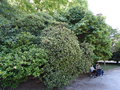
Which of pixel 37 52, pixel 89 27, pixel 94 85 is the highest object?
pixel 89 27

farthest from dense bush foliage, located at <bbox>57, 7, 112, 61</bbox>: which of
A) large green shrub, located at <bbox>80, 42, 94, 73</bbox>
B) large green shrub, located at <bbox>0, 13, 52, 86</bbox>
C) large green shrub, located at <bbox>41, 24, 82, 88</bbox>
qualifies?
large green shrub, located at <bbox>41, 24, 82, 88</bbox>

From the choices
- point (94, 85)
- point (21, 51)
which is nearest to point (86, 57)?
point (94, 85)

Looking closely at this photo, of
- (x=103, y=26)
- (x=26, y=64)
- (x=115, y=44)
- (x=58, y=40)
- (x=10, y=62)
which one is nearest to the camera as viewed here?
(x=10, y=62)

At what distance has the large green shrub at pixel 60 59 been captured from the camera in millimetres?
4070

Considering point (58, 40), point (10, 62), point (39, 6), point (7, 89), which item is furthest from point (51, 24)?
point (39, 6)

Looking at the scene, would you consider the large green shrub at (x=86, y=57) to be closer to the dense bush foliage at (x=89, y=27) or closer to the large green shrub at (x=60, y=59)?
the large green shrub at (x=60, y=59)

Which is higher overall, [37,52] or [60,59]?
[37,52]

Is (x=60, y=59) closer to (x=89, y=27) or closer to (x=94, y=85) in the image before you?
(x=94, y=85)

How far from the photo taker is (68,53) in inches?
169

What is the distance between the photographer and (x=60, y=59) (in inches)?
164

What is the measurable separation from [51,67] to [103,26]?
4.84m

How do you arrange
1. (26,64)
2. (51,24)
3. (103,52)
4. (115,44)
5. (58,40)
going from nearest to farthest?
(26,64) < (58,40) < (51,24) < (103,52) < (115,44)

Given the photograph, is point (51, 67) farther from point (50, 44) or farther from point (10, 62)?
point (10, 62)

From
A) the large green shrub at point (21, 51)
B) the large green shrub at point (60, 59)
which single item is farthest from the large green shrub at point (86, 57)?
the large green shrub at point (21, 51)
